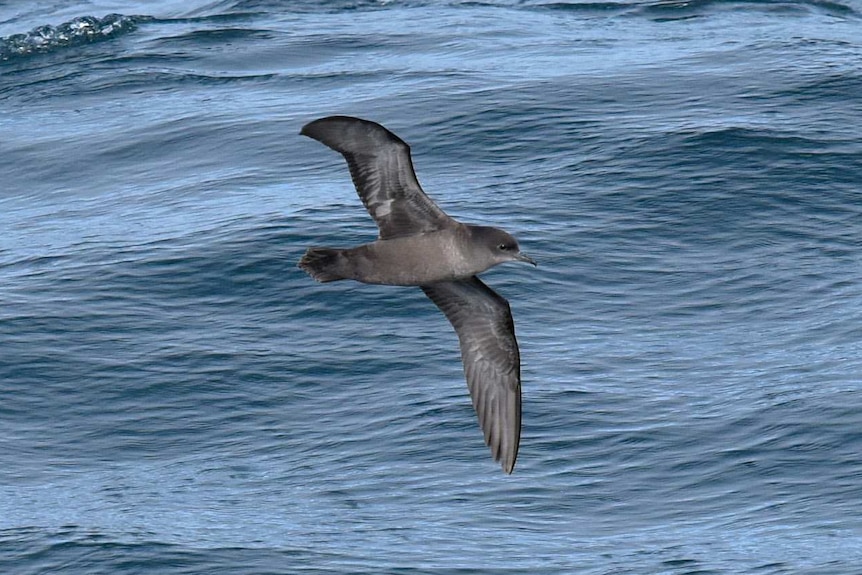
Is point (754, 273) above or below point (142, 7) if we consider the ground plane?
below

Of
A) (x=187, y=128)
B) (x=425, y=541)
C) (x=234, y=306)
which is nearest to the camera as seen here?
(x=425, y=541)

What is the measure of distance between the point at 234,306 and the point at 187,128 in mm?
7317

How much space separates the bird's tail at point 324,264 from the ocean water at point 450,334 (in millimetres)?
5211

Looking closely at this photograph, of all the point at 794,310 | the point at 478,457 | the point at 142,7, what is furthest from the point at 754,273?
the point at 142,7

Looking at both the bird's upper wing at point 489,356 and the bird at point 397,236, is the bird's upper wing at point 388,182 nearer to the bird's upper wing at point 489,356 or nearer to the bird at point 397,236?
the bird at point 397,236

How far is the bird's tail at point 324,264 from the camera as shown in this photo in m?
8.99

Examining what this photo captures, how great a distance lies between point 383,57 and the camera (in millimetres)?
29172

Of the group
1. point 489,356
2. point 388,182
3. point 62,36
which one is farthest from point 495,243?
point 62,36

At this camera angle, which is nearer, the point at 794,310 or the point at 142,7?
the point at 794,310

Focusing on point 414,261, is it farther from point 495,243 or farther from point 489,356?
point 489,356

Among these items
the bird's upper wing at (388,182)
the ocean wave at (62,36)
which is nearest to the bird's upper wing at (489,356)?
the bird's upper wing at (388,182)

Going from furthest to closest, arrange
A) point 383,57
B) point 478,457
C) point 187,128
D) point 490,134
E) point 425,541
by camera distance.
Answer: point 383,57 → point 187,128 → point 490,134 → point 478,457 → point 425,541

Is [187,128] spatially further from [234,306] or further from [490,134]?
[234,306]

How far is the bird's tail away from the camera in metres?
8.99
